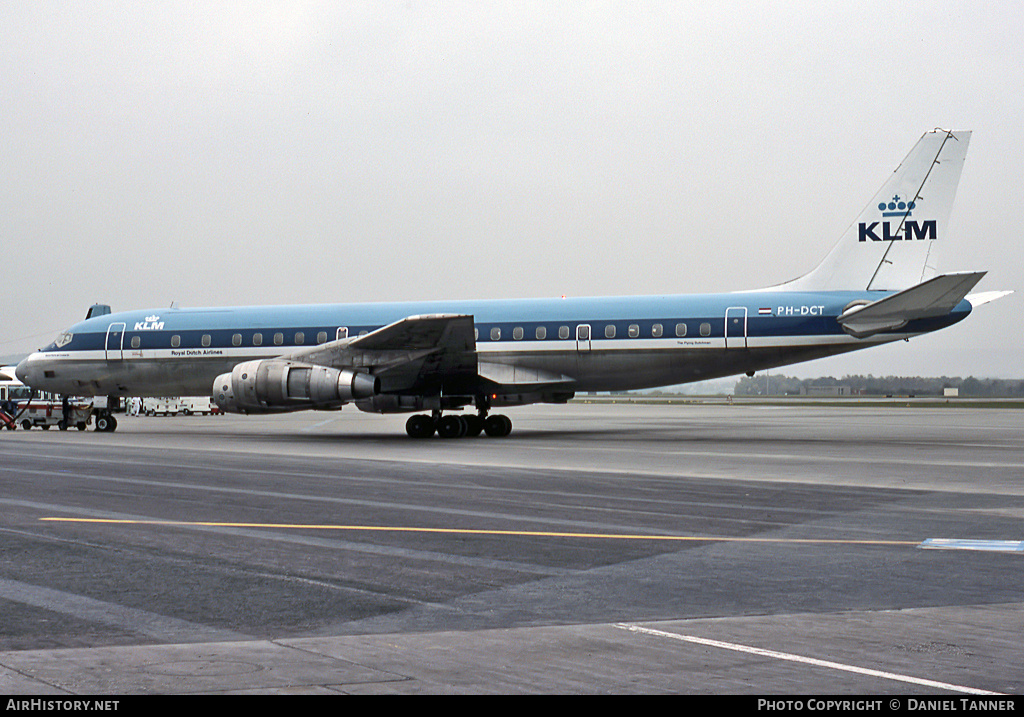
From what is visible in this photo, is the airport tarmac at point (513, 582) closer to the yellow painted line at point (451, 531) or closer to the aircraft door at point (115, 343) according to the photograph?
the yellow painted line at point (451, 531)

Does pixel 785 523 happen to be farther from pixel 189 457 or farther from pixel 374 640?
pixel 189 457

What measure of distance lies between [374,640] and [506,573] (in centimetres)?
252

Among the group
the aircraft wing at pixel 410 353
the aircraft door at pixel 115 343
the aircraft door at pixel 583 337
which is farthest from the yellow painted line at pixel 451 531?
the aircraft door at pixel 115 343

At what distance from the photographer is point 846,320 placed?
89.8 ft

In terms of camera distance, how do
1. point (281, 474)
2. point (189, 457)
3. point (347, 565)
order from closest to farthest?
point (347, 565) → point (281, 474) → point (189, 457)

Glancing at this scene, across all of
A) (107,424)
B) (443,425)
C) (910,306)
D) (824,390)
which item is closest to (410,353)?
(443,425)

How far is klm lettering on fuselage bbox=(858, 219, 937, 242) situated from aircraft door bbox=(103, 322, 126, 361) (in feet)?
79.0

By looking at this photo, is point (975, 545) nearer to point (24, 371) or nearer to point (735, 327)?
point (735, 327)

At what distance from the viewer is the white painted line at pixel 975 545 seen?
31.7ft

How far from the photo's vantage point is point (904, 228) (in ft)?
92.6

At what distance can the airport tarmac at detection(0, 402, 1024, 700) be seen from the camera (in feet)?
17.7

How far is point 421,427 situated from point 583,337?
18.2 ft

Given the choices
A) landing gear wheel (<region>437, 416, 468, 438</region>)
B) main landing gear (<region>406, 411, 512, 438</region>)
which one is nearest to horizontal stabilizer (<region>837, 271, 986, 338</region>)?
main landing gear (<region>406, 411, 512, 438</region>)
